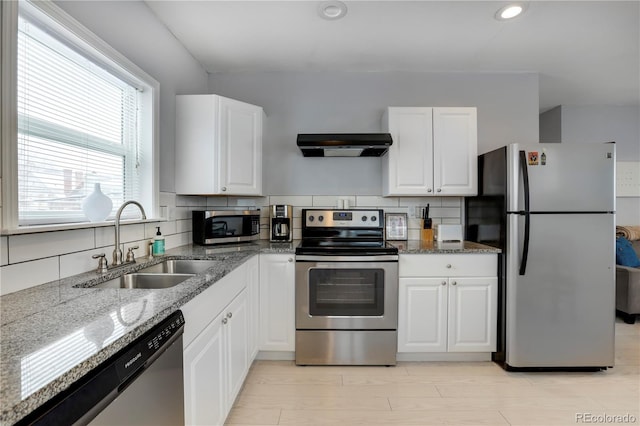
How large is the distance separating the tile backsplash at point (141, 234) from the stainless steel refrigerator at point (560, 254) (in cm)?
83

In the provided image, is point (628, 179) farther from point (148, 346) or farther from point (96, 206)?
point (96, 206)

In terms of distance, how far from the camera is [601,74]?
10.2 ft

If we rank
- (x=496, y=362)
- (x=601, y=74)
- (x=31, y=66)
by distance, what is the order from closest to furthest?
(x=31, y=66) < (x=496, y=362) < (x=601, y=74)

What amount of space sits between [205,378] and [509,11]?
2.79 meters

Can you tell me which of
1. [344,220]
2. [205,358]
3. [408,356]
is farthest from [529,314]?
[205,358]

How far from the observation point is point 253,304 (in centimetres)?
232

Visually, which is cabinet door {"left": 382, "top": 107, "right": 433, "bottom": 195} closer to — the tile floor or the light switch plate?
the tile floor

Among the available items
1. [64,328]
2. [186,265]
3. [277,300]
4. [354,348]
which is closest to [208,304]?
[64,328]

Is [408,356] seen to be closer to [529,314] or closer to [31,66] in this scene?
[529,314]

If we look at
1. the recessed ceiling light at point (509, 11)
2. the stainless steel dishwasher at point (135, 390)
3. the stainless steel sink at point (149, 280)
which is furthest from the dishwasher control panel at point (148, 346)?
the recessed ceiling light at point (509, 11)

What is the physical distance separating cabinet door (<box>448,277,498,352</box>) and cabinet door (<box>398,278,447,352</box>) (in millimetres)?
71

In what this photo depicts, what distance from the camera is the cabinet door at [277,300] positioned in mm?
2424

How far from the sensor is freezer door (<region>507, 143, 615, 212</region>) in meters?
2.24

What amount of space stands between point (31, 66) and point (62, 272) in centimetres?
88
